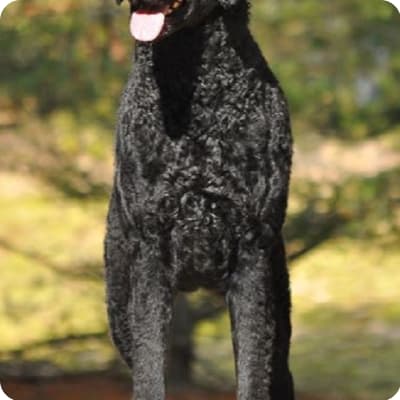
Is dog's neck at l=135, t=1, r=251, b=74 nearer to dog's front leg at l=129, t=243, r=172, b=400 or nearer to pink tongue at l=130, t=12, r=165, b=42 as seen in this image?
pink tongue at l=130, t=12, r=165, b=42

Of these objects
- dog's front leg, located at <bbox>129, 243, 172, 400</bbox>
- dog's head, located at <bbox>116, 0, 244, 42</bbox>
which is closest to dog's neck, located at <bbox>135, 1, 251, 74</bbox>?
dog's head, located at <bbox>116, 0, 244, 42</bbox>

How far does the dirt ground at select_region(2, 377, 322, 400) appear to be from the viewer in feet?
22.9

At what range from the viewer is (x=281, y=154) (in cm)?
301

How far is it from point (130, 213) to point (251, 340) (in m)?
0.48

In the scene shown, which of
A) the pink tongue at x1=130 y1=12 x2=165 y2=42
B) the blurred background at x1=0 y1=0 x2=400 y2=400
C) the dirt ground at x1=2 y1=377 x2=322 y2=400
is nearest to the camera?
the pink tongue at x1=130 y1=12 x2=165 y2=42

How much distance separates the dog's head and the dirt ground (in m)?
4.39

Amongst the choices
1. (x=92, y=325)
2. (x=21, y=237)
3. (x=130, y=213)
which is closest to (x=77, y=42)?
(x=21, y=237)

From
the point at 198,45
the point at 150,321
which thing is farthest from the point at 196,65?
the point at 150,321

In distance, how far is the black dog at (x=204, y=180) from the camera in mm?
2957

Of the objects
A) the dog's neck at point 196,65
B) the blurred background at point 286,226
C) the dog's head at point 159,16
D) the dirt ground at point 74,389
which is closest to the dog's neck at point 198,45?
the dog's neck at point 196,65

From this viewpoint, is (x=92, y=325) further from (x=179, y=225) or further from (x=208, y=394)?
(x=179, y=225)

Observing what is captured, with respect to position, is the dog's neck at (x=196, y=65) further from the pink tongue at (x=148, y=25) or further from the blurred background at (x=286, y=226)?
the blurred background at (x=286, y=226)

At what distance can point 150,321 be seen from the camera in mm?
3029

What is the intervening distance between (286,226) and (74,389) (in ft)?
5.99
